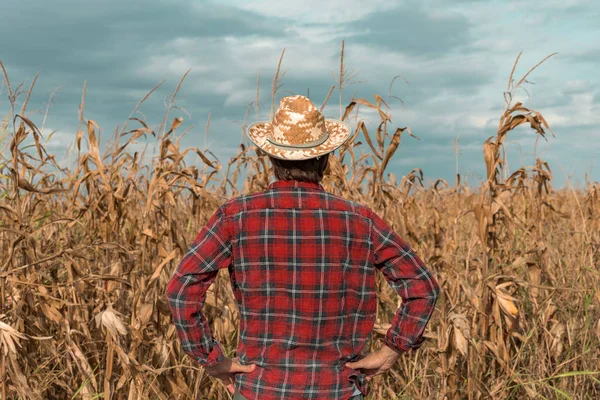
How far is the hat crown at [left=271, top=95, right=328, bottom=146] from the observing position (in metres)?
2.27

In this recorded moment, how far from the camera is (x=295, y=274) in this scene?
216cm

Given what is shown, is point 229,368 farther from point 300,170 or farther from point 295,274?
point 300,170

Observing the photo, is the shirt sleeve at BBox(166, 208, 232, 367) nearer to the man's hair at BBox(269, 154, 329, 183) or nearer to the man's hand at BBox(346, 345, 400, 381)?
Result: the man's hair at BBox(269, 154, 329, 183)

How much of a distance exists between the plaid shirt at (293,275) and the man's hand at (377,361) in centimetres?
10

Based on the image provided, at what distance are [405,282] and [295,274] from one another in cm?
40

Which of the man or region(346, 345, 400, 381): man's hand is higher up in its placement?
the man

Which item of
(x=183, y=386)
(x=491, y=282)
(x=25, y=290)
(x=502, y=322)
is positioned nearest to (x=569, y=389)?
(x=502, y=322)

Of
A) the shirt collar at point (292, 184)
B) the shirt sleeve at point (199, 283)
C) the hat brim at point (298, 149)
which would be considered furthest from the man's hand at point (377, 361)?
the hat brim at point (298, 149)

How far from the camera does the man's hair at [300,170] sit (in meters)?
2.22

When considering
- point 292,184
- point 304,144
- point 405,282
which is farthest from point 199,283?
point 405,282

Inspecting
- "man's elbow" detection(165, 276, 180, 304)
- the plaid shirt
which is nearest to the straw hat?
the plaid shirt

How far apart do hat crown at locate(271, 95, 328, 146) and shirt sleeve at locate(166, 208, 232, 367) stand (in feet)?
1.11

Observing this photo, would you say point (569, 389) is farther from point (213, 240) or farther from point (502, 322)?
point (213, 240)

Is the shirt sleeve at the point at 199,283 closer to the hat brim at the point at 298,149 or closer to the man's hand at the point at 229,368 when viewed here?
the man's hand at the point at 229,368
